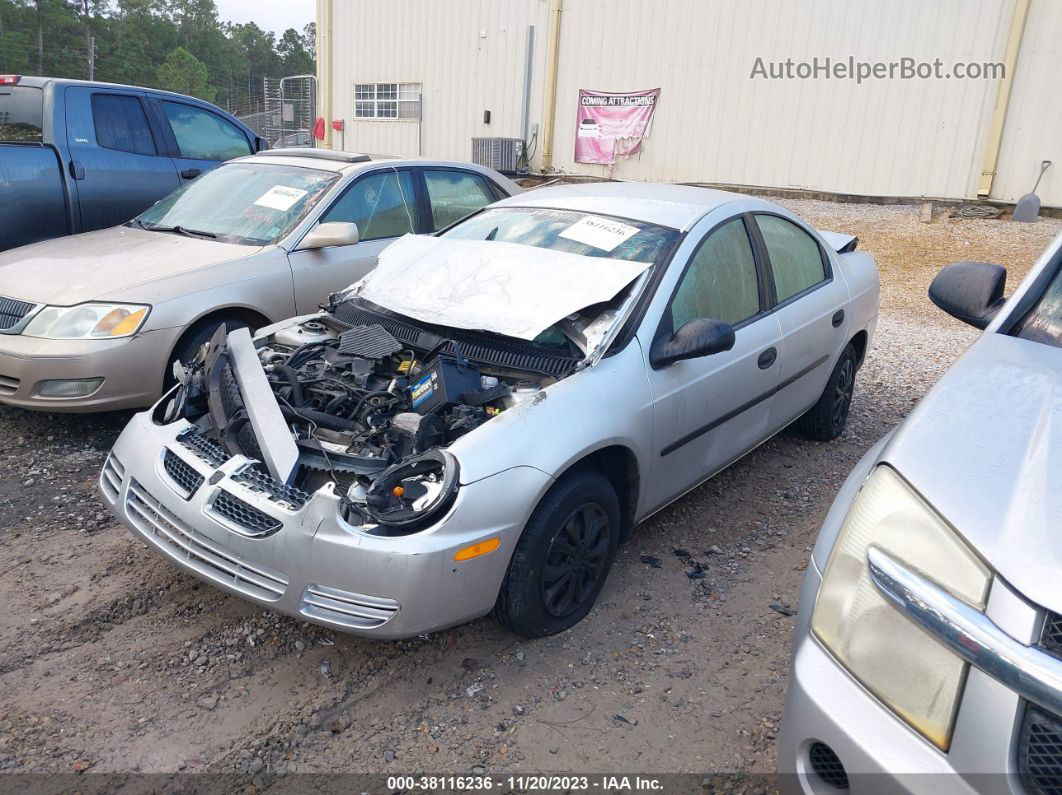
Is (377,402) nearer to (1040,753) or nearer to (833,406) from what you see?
(1040,753)

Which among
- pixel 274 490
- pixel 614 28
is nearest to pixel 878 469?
pixel 274 490

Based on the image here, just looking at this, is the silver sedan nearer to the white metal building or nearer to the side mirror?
the side mirror

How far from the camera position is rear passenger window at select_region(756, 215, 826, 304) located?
168 inches

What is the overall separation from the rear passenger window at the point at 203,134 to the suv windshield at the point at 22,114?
3.17 feet

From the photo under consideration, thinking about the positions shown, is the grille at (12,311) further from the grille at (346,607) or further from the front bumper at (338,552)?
the grille at (346,607)

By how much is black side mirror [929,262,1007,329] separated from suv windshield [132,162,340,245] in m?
3.81

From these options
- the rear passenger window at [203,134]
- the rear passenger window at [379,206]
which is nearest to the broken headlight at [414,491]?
the rear passenger window at [379,206]

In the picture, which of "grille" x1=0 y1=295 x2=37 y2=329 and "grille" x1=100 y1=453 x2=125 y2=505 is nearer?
"grille" x1=100 y1=453 x2=125 y2=505

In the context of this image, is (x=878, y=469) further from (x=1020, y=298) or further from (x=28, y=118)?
(x=28, y=118)

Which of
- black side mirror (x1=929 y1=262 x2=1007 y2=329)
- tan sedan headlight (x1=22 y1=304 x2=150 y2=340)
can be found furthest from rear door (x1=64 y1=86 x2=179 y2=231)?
black side mirror (x1=929 y1=262 x2=1007 y2=329)

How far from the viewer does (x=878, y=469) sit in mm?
2008

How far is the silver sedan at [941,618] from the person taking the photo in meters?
1.52

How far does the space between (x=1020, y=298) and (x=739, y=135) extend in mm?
12355

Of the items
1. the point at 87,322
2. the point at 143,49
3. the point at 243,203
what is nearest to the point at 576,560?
the point at 87,322
